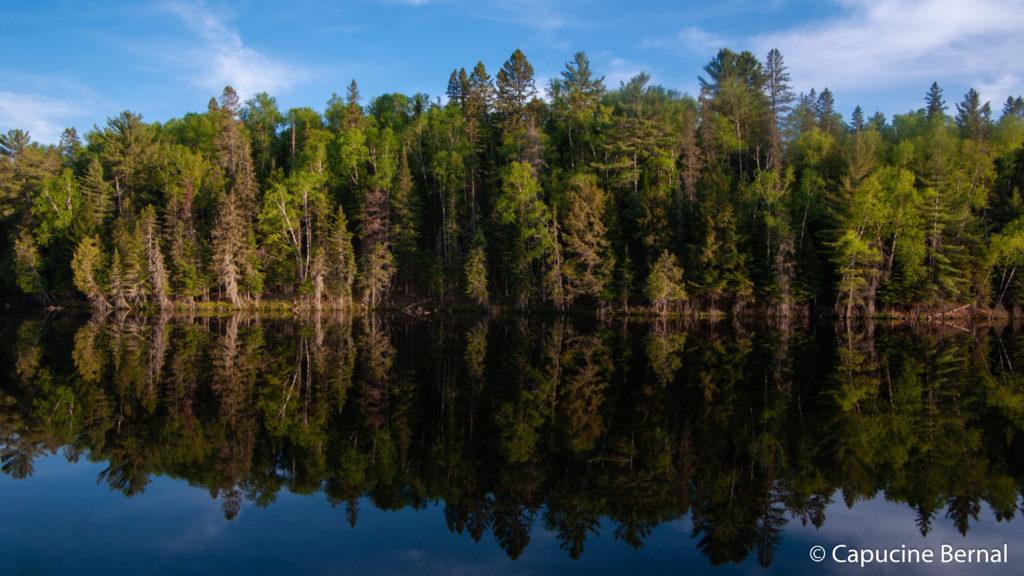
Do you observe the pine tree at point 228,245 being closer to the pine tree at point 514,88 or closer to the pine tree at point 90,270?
the pine tree at point 90,270

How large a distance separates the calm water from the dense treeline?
2662 centimetres

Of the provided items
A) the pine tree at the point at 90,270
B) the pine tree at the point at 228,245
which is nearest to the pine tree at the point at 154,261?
the pine tree at the point at 228,245

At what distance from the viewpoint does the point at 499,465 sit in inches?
487

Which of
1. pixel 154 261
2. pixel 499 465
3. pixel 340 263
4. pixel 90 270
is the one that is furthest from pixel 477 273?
pixel 499 465

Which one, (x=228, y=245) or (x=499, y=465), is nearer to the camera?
(x=499, y=465)

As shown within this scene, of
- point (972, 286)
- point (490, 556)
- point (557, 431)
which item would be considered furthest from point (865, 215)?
point (490, 556)

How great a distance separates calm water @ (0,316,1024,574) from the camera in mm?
8977

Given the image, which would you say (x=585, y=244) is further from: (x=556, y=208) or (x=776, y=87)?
(x=776, y=87)

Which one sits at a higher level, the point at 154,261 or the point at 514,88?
the point at 514,88

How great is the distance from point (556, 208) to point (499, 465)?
42997 mm

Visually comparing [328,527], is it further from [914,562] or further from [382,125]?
[382,125]

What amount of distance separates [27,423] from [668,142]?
173ft

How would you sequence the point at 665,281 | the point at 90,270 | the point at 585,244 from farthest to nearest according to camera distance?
the point at 90,270
the point at 585,244
the point at 665,281

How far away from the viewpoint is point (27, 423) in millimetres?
15570
